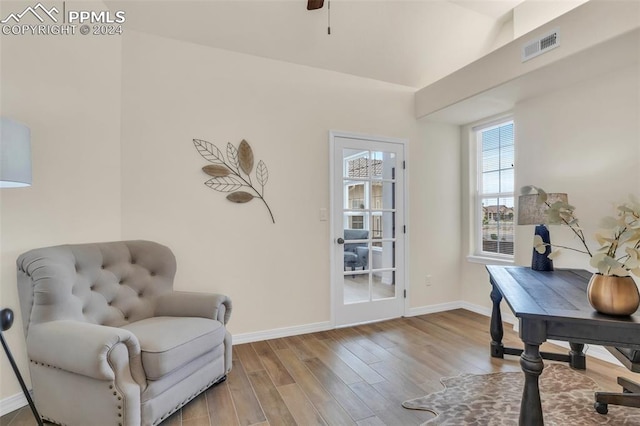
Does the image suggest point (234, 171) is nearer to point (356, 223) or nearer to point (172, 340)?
point (356, 223)

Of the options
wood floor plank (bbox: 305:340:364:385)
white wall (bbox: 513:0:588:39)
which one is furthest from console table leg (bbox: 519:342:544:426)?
white wall (bbox: 513:0:588:39)

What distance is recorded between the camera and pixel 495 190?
12.3 ft

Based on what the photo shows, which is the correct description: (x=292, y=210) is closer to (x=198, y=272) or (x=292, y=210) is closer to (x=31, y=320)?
(x=198, y=272)

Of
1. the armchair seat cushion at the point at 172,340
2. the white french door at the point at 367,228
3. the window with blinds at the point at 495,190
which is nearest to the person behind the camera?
the armchair seat cushion at the point at 172,340

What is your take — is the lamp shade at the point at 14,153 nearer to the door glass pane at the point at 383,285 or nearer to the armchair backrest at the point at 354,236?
the armchair backrest at the point at 354,236

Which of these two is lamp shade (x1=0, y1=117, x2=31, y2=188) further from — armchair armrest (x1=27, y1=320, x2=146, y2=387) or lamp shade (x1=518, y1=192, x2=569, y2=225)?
lamp shade (x1=518, y1=192, x2=569, y2=225)

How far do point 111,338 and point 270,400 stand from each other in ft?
3.43

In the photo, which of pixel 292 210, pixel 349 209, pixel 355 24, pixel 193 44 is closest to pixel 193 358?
pixel 292 210

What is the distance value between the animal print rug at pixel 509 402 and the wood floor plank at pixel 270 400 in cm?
75

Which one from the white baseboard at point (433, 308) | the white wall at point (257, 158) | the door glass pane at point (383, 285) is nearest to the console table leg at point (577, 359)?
the white baseboard at point (433, 308)

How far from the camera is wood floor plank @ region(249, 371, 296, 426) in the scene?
182cm

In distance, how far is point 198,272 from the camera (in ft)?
9.27

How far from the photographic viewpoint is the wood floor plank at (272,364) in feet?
7.45

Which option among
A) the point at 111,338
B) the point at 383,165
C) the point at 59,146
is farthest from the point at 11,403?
the point at 383,165
